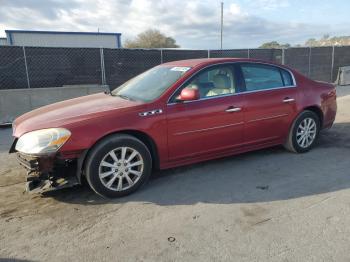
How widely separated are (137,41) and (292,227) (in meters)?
40.5

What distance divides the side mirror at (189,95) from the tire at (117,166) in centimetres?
Answer: 76

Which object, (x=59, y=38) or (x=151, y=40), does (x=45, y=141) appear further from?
(x=151, y=40)

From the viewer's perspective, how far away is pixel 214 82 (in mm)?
4461

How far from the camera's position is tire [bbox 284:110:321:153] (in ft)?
16.8

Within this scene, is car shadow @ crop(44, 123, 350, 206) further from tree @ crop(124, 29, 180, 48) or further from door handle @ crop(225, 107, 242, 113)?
tree @ crop(124, 29, 180, 48)

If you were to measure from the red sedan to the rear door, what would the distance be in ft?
0.05

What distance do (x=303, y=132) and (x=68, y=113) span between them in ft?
11.8

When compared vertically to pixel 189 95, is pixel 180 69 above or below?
above

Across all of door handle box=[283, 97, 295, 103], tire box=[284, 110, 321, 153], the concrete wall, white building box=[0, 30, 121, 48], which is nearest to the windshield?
door handle box=[283, 97, 295, 103]

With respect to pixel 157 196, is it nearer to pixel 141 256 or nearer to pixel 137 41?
pixel 141 256

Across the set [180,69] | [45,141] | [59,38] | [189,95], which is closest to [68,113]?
[45,141]

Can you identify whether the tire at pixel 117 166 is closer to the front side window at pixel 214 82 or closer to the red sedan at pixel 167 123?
the red sedan at pixel 167 123

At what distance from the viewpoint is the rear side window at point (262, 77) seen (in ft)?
15.4

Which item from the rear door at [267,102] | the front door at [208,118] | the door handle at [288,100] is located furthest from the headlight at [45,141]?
the door handle at [288,100]
